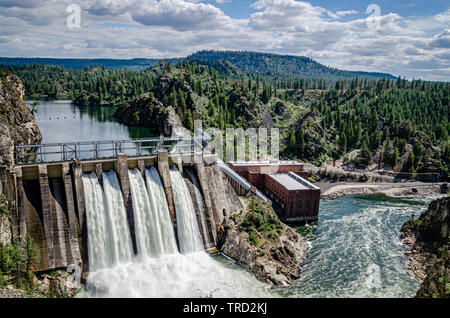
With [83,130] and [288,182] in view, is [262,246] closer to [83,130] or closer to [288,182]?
[288,182]

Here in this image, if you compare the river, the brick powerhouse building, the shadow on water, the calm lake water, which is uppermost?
the calm lake water

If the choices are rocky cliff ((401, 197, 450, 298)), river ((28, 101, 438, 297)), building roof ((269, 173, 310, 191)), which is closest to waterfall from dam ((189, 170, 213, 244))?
river ((28, 101, 438, 297))

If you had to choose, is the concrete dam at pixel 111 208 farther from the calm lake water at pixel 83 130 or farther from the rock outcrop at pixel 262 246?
the calm lake water at pixel 83 130

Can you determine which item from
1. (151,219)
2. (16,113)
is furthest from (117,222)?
(16,113)

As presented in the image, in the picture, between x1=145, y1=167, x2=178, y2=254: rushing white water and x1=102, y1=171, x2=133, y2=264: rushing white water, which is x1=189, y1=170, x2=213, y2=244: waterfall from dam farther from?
x1=102, y1=171, x2=133, y2=264: rushing white water

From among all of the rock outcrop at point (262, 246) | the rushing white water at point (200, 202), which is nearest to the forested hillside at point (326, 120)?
the rushing white water at point (200, 202)
